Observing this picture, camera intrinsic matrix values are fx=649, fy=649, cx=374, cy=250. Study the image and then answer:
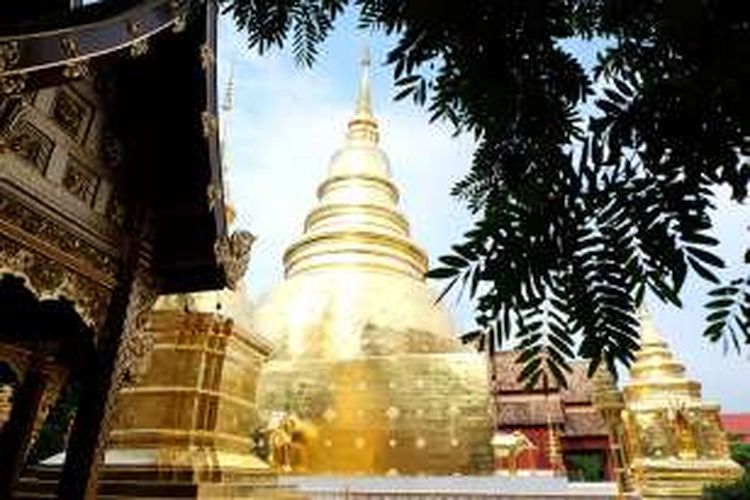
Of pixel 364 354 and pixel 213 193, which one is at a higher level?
pixel 364 354

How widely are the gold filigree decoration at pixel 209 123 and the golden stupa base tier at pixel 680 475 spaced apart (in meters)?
17.0

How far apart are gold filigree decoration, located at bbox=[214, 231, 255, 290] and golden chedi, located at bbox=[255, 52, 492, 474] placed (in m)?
10.9

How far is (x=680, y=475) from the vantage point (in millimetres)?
18453

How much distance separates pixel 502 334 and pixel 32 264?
12.5 feet

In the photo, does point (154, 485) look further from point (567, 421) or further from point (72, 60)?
point (567, 421)

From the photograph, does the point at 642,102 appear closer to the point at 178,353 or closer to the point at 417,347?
the point at 178,353

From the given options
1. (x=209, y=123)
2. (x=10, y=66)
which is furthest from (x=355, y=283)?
(x=10, y=66)

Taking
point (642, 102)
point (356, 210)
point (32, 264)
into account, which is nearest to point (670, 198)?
point (642, 102)

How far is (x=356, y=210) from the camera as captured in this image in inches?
827

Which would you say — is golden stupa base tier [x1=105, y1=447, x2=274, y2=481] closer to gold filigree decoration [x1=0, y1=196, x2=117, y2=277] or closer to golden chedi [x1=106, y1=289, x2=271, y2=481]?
golden chedi [x1=106, y1=289, x2=271, y2=481]

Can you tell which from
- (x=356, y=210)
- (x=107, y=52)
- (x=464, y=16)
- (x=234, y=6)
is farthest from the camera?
(x=356, y=210)

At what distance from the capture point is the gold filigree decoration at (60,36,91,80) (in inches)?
146

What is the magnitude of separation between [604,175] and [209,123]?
422cm

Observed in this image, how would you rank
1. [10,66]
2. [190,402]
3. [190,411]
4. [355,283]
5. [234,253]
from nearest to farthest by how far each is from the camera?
[10,66] → [234,253] → [190,411] → [190,402] → [355,283]
